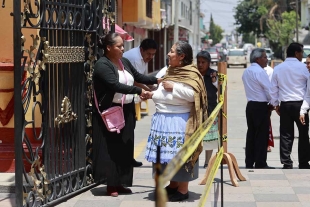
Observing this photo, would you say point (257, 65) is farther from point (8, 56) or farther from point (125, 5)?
point (125, 5)

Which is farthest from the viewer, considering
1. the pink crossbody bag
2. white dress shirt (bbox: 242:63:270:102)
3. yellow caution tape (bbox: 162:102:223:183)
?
white dress shirt (bbox: 242:63:270:102)

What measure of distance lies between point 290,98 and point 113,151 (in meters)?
3.10

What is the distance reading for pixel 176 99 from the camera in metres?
6.45

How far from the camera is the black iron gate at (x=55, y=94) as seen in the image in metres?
5.75

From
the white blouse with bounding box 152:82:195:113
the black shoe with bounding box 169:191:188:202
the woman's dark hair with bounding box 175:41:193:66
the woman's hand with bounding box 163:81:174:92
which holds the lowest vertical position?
the black shoe with bounding box 169:191:188:202

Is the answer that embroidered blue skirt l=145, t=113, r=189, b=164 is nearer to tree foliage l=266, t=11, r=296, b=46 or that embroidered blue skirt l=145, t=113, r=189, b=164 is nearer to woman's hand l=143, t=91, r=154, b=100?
woman's hand l=143, t=91, r=154, b=100

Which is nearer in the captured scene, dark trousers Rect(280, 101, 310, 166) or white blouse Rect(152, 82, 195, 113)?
white blouse Rect(152, 82, 195, 113)

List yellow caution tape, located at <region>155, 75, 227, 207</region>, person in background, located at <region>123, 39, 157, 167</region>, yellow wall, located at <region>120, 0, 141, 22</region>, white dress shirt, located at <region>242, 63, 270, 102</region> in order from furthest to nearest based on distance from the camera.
→ 1. yellow wall, located at <region>120, 0, 141, 22</region>
2. white dress shirt, located at <region>242, 63, 270, 102</region>
3. person in background, located at <region>123, 39, 157, 167</region>
4. yellow caution tape, located at <region>155, 75, 227, 207</region>

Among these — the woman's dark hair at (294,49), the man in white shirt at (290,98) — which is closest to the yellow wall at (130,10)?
the woman's dark hair at (294,49)

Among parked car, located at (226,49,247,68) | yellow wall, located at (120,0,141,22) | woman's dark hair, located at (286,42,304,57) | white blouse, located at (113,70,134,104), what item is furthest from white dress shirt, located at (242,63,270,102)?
parked car, located at (226,49,247,68)

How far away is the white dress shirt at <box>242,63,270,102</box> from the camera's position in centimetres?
913

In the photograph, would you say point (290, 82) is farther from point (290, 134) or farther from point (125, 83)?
point (125, 83)

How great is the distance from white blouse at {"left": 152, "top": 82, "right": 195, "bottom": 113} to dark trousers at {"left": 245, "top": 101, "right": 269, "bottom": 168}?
9.49 feet

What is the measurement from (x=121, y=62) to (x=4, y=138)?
64.0 inches
